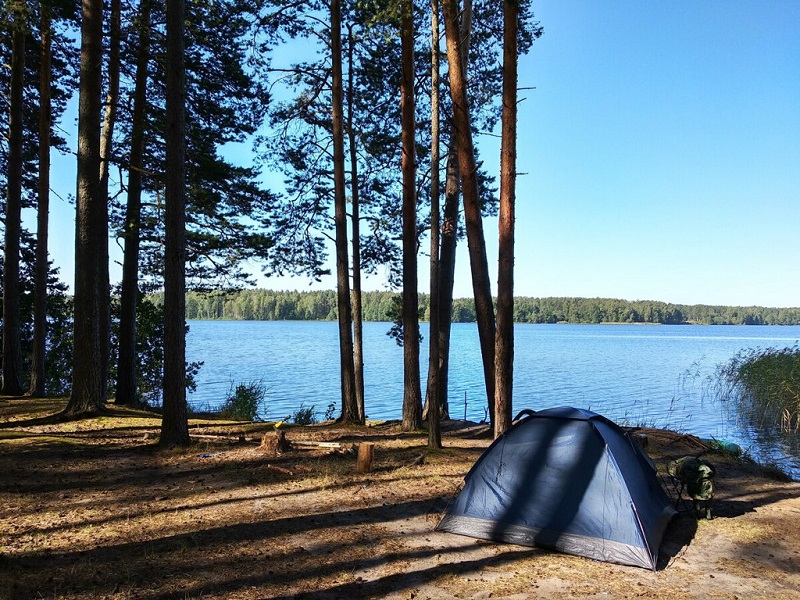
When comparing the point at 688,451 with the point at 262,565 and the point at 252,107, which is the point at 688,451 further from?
the point at 252,107

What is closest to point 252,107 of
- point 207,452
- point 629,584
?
point 207,452

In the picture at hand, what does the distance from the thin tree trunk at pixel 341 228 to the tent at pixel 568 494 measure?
20.4 ft

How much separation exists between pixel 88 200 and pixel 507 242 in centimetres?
706

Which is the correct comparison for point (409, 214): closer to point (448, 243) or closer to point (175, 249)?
point (448, 243)

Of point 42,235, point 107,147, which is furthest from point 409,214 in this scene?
point 42,235

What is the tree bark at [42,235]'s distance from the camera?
45.3ft

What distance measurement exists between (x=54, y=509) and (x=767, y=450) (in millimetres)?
13801

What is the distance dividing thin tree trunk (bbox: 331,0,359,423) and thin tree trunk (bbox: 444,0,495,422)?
3.06 meters

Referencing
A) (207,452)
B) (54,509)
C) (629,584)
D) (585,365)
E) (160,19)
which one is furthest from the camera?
(585,365)

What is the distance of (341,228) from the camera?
12.3 metres

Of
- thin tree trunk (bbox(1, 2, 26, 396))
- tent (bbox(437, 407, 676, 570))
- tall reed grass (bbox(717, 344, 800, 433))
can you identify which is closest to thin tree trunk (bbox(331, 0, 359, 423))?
tent (bbox(437, 407, 676, 570))

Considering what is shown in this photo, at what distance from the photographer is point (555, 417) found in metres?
6.21

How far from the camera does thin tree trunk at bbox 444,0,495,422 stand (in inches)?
360

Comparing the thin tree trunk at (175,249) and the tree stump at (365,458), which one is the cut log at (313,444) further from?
the thin tree trunk at (175,249)
